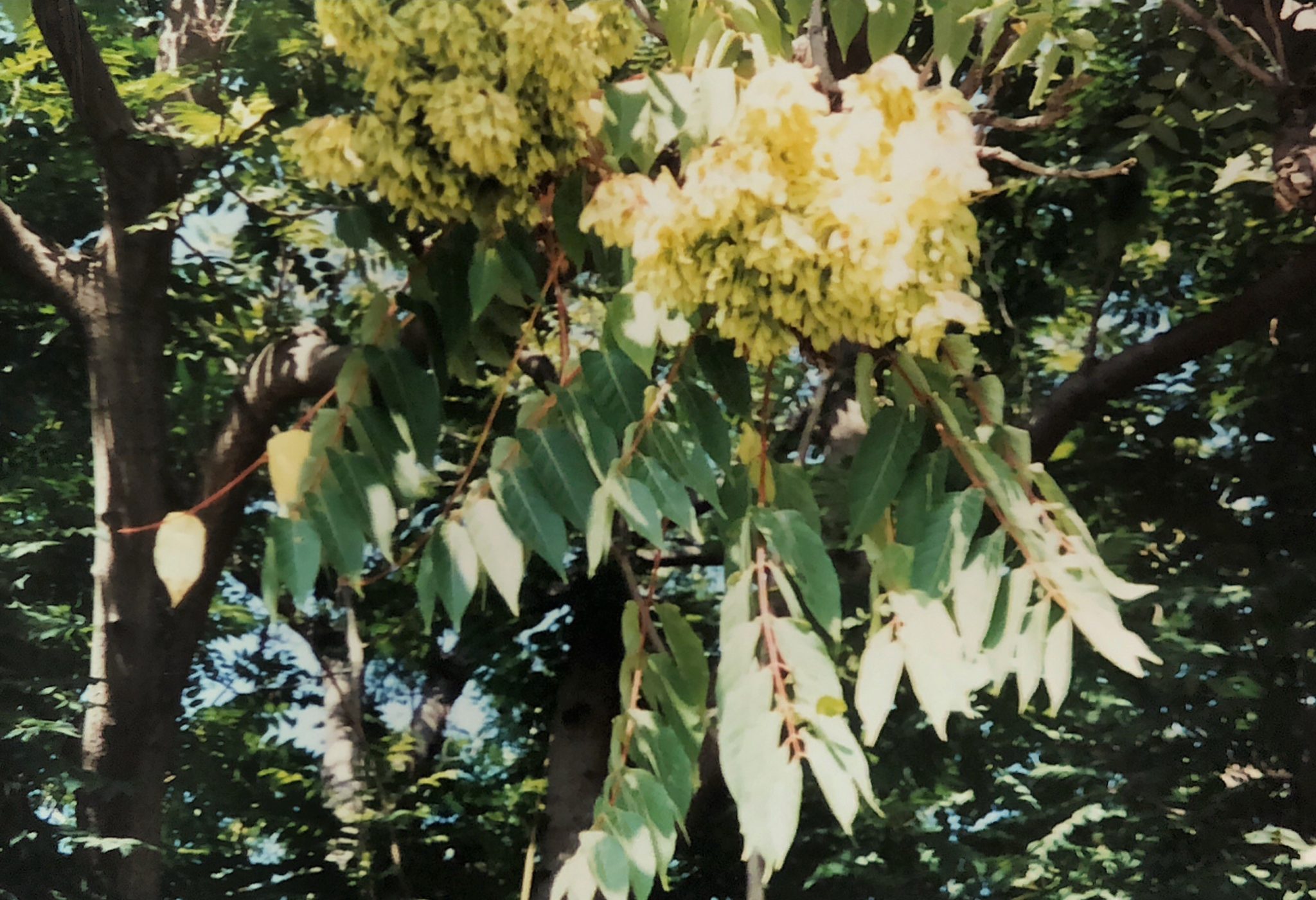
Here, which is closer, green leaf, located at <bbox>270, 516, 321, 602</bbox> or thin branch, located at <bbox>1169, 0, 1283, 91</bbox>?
green leaf, located at <bbox>270, 516, 321, 602</bbox>

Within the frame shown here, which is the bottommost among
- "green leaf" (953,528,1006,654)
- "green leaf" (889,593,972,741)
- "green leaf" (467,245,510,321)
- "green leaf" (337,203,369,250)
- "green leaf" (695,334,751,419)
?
"green leaf" (889,593,972,741)

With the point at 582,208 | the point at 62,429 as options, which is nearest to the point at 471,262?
the point at 582,208

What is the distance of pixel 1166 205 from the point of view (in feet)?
3.50

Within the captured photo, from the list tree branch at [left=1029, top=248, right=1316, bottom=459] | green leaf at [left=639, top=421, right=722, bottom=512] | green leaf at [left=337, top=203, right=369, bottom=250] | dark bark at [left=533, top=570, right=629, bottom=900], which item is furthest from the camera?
tree branch at [left=1029, top=248, right=1316, bottom=459]

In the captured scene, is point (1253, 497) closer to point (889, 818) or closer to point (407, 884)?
point (889, 818)

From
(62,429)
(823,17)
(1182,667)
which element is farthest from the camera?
(1182,667)

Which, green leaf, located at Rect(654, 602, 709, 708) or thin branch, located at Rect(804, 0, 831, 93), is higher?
thin branch, located at Rect(804, 0, 831, 93)

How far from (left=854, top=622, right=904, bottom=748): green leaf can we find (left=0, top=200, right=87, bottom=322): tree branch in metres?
0.76

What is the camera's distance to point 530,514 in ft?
1.81

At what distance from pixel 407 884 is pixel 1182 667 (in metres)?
0.79

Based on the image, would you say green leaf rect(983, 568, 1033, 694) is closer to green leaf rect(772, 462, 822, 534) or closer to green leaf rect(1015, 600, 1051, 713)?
green leaf rect(1015, 600, 1051, 713)

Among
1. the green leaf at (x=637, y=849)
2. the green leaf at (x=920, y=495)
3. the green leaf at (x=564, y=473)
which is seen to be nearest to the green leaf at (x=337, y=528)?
the green leaf at (x=564, y=473)

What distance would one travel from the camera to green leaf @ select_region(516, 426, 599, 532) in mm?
558

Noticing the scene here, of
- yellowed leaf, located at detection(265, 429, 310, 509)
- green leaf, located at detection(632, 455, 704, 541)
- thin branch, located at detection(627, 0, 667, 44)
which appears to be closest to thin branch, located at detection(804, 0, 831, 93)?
thin branch, located at detection(627, 0, 667, 44)
